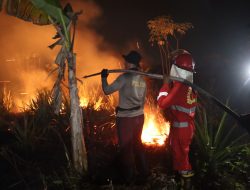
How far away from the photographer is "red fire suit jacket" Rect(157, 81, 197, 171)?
5.12m

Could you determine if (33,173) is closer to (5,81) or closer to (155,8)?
(5,81)

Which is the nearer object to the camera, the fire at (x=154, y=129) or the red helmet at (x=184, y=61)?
the red helmet at (x=184, y=61)

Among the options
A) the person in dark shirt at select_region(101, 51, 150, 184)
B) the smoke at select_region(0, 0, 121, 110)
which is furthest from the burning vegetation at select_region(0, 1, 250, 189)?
the smoke at select_region(0, 0, 121, 110)

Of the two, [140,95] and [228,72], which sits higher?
[228,72]

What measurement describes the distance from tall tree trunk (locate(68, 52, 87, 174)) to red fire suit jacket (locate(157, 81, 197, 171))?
1346mm

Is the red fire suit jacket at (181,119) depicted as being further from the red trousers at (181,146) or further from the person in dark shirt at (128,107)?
the person in dark shirt at (128,107)

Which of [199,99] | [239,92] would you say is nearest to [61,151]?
[199,99]

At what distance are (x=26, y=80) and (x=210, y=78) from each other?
7.85m

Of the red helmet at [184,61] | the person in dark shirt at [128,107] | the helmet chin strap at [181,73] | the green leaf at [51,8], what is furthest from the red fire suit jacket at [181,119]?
the green leaf at [51,8]

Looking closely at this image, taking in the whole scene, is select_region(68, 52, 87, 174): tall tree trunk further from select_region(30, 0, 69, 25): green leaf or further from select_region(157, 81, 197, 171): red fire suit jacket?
select_region(157, 81, 197, 171): red fire suit jacket

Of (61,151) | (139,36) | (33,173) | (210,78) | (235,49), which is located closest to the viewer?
(33,173)

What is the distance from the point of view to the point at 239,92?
10.2 metres

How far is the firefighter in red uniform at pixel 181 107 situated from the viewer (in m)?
5.09

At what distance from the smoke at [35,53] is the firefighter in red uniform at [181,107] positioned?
32.7 feet
